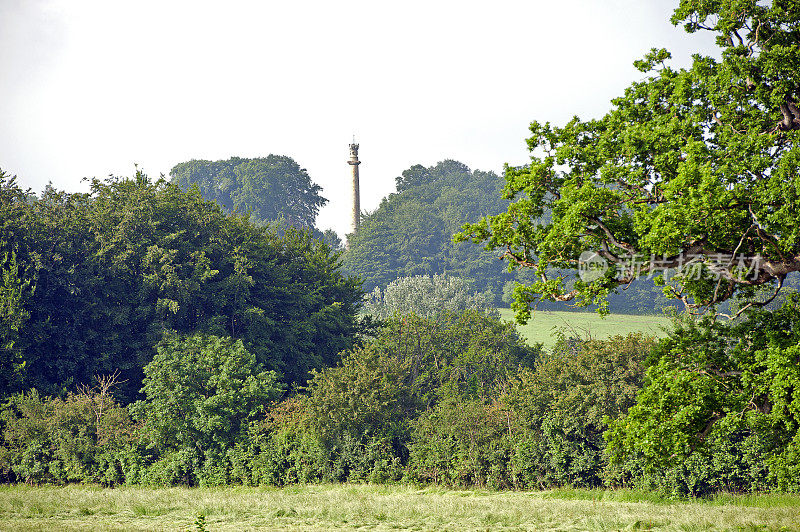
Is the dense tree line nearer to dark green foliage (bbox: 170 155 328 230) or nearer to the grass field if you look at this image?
the grass field

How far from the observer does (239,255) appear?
141 feet

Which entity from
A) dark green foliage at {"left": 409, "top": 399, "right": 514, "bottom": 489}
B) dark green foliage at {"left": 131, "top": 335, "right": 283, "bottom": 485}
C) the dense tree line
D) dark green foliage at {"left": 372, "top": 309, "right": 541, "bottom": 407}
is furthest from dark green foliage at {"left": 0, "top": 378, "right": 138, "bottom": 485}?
dark green foliage at {"left": 372, "top": 309, "right": 541, "bottom": 407}

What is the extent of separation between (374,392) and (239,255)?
14.0 metres

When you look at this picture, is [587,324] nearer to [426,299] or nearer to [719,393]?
[426,299]

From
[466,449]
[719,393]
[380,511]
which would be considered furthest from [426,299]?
[719,393]

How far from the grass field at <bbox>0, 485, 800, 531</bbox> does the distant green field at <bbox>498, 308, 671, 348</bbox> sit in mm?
45841

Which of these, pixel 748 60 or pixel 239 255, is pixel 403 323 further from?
pixel 748 60

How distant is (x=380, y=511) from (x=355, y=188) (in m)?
107

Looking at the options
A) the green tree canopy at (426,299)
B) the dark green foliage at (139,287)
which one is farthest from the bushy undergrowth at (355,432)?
the green tree canopy at (426,299)

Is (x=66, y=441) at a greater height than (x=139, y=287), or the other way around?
(x=139, y=287)

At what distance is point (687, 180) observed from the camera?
1576 centimetres

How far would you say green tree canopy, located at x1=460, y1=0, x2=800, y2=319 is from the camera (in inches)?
619

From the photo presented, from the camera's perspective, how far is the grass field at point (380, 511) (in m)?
19.9

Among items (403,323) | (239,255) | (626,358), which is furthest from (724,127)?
(239,255)
